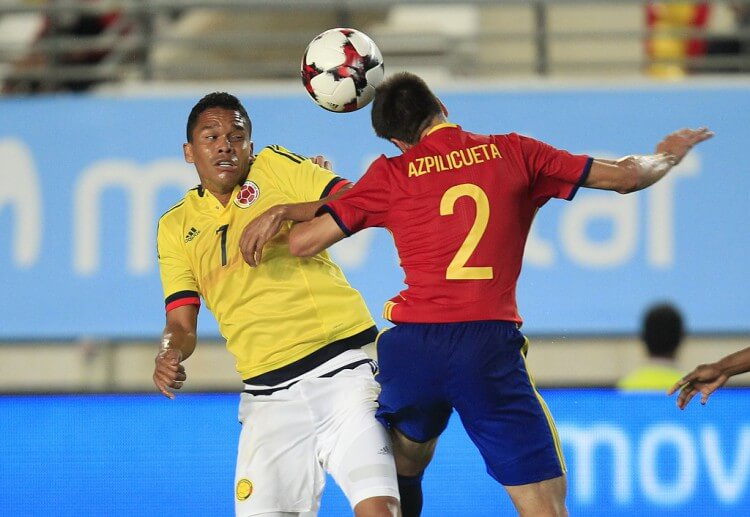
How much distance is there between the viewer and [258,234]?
422 centimetres

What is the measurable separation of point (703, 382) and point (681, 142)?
0.92 metres

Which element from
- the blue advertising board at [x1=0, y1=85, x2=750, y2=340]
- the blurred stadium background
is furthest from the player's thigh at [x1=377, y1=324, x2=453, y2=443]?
the blue advertising board at [x1=0, y1=85, x2=750, y2=340]

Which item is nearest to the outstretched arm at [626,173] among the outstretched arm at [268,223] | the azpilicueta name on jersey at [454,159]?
the azpilicueta name on jersey at [454,159]

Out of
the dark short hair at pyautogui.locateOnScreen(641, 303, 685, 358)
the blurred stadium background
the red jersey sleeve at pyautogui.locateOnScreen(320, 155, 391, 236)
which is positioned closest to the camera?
the red jersey sleeve at pyautogui.locateOnScreen(320, 155, 391, 236)

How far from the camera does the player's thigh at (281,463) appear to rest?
438 cm

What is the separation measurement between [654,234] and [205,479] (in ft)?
14.8

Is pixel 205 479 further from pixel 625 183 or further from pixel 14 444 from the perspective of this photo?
pixel 625 183

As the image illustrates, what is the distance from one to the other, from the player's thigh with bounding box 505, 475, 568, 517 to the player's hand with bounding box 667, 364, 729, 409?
556 millimetres

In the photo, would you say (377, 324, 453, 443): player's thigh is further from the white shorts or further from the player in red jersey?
the white shorts

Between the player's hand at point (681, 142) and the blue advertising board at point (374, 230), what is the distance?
4138 mm

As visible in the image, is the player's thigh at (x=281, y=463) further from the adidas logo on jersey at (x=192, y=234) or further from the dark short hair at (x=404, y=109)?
the dark short hair at (x=404, y=109)

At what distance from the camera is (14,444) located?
5.38 metres

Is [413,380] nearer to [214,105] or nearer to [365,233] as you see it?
[214,105]

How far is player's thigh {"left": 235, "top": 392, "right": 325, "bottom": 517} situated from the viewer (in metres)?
4.38
